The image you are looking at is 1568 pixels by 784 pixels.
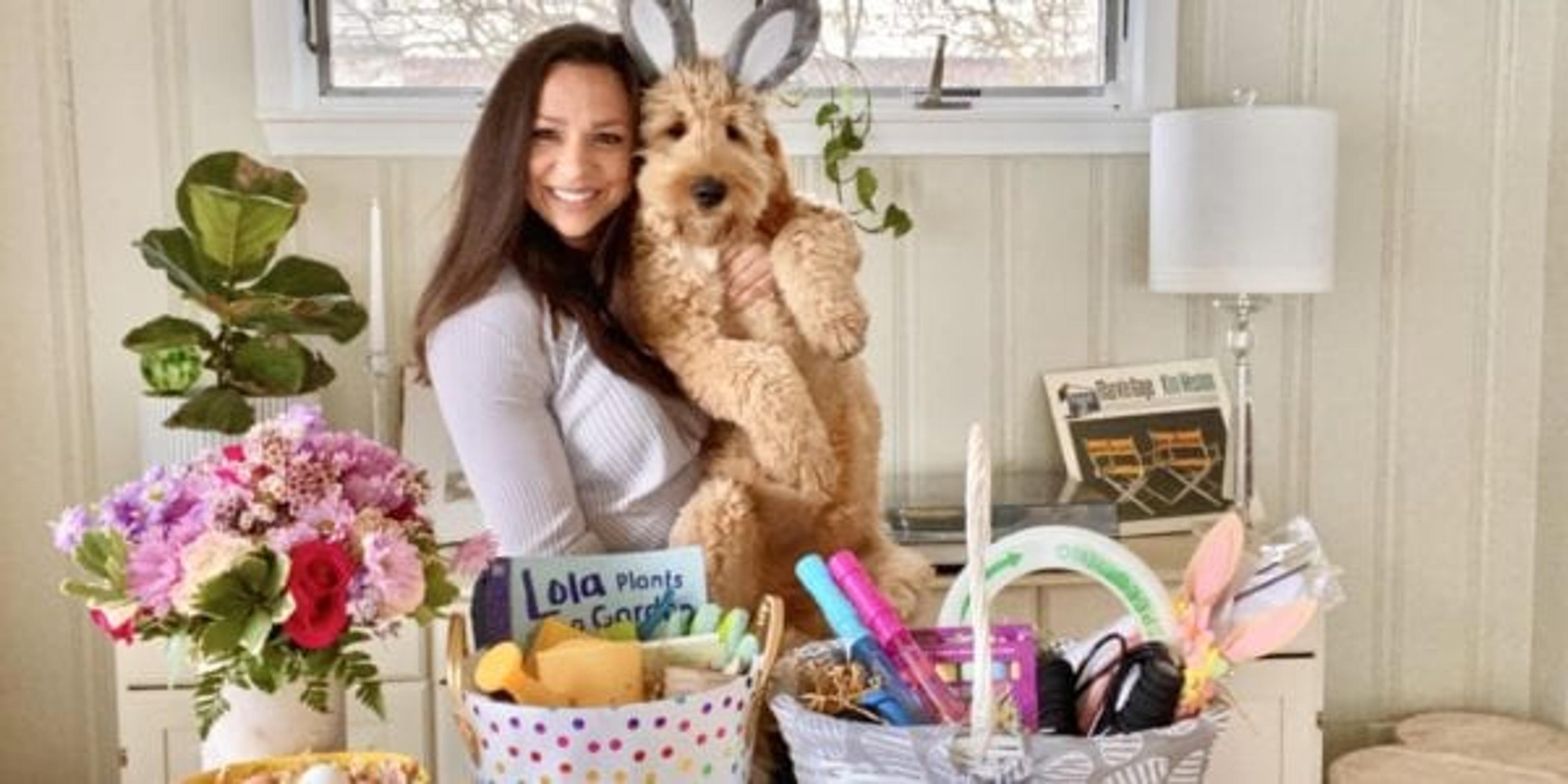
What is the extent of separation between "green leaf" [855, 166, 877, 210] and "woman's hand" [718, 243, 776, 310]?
3.15 feet

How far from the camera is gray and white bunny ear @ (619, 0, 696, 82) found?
1187 mm

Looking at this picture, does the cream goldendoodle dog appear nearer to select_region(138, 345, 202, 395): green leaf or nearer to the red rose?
the red rose

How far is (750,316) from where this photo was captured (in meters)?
1.27

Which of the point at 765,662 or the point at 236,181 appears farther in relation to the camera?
the point at 236,181

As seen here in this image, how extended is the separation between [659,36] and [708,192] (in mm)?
138

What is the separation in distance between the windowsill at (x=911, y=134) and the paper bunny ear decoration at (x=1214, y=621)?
58.1 inches

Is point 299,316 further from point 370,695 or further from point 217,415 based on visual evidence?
point 370,695

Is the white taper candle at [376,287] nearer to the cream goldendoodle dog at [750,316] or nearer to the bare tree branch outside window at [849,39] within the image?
the bare tree branch outside window at [849,39]

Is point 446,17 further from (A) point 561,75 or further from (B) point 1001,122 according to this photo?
(A) point 561,75

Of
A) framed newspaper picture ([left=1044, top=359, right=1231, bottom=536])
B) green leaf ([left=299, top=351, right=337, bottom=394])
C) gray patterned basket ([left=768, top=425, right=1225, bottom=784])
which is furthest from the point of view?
framed newspaper picture ([left=1044, top=359, right=1231, bottom=536])

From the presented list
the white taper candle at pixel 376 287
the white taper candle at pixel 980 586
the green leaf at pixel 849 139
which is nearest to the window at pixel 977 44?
the green leaf at pixel 849 139

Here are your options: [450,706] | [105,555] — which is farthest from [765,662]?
[450,706]

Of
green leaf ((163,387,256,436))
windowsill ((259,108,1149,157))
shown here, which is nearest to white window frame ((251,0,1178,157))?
windowsill ((259,108,1149,157))

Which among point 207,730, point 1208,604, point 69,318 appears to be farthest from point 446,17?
point 1208,604
